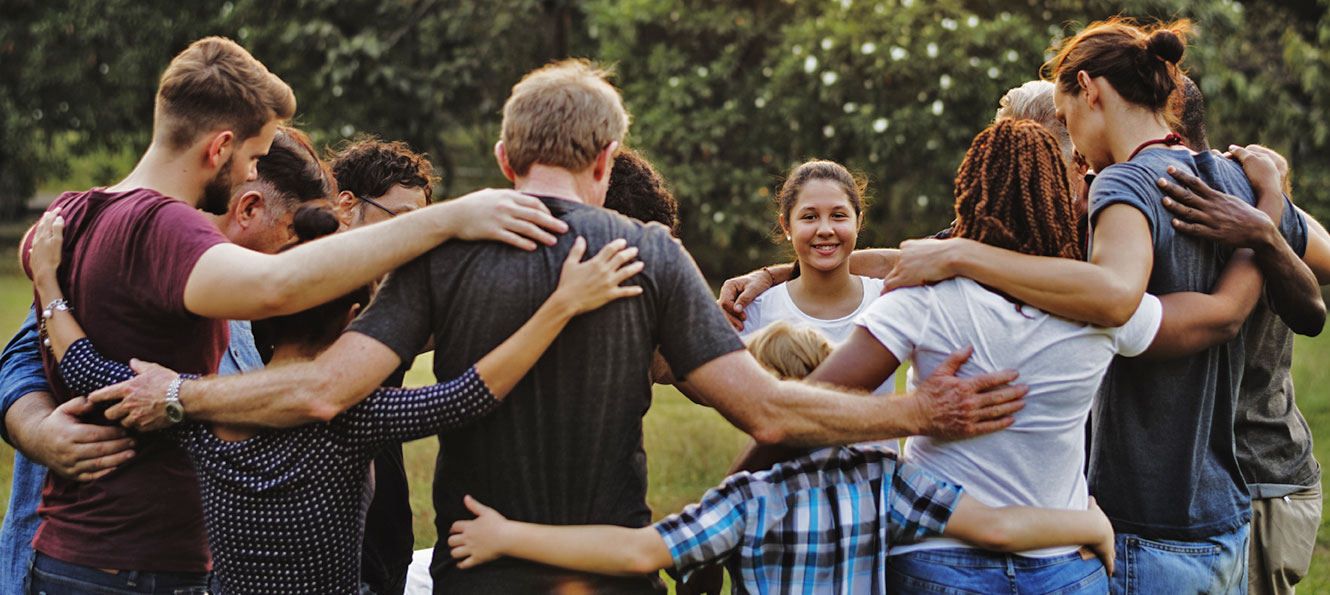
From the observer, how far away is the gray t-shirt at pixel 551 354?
2629 mm

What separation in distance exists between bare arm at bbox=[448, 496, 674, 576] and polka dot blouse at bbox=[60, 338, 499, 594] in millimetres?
270

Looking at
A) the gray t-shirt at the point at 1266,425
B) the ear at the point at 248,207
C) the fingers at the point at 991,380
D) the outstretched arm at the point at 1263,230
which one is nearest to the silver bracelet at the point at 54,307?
the ear at the point at 248,207

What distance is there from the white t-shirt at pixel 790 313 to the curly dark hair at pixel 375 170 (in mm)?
1469

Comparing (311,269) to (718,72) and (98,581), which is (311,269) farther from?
(718,72)

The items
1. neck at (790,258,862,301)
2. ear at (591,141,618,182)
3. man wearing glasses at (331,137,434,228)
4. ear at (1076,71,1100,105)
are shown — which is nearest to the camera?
ear at (591,141,618,182)

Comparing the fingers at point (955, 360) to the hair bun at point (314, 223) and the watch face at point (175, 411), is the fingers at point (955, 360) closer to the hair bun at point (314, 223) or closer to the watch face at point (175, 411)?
the hair bun at point (314, 223)

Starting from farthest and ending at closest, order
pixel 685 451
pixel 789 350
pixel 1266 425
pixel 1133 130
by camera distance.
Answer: pixel 685 451 → pixel 1266 425 → pixel 1133 130 → pixel 789 350

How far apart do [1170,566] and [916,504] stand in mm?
909

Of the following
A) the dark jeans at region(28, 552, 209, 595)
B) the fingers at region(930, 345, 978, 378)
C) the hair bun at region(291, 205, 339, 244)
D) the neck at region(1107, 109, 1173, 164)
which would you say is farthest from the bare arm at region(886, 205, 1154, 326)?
the dark jeans at region(28, 552, 209, 595)

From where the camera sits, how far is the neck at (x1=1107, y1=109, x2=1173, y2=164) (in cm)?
322

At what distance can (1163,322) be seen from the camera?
116 inches

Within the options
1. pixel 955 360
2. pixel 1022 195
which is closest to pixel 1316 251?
pixel 1022 195

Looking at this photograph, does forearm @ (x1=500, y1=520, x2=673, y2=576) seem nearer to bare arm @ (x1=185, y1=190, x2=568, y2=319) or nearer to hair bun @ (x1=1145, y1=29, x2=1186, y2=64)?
bare arm @ (x1=185, y1=190, x2=568, y2=319)

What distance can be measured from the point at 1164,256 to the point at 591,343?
1687 mm
